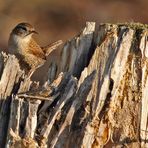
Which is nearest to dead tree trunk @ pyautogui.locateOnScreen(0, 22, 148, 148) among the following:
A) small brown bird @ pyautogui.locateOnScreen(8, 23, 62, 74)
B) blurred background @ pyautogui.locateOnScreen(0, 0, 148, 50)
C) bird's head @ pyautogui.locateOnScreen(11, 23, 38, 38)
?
small brown bird @ pyautogui.locateOnScreen(8, 23, 62, 74)

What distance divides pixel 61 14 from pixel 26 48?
828 cm

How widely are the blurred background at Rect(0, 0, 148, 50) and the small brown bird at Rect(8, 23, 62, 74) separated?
224 inches

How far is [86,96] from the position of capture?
9727 mm

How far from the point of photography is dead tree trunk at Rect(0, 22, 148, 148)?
9.66m

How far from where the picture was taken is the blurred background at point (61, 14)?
18.4m

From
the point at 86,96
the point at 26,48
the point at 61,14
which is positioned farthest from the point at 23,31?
the point at 61,14

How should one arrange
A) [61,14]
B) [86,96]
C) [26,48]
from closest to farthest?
[86,96], [26,48], [61,14]

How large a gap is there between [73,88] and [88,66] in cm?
24

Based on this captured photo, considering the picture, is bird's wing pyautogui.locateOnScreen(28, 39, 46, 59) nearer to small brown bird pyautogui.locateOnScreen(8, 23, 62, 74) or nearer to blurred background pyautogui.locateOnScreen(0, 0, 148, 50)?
small brown bird pyautogui.locateOnScreen(8, 23, 62, 74)

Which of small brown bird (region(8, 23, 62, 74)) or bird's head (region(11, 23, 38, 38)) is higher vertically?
bird's head (region(11, 23, 38, 38))

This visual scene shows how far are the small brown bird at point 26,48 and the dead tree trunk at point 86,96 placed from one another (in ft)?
5.72

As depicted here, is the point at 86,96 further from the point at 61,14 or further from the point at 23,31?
the point at 61,14


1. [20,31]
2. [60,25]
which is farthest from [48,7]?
[20,31]

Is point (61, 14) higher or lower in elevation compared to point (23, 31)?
higher
